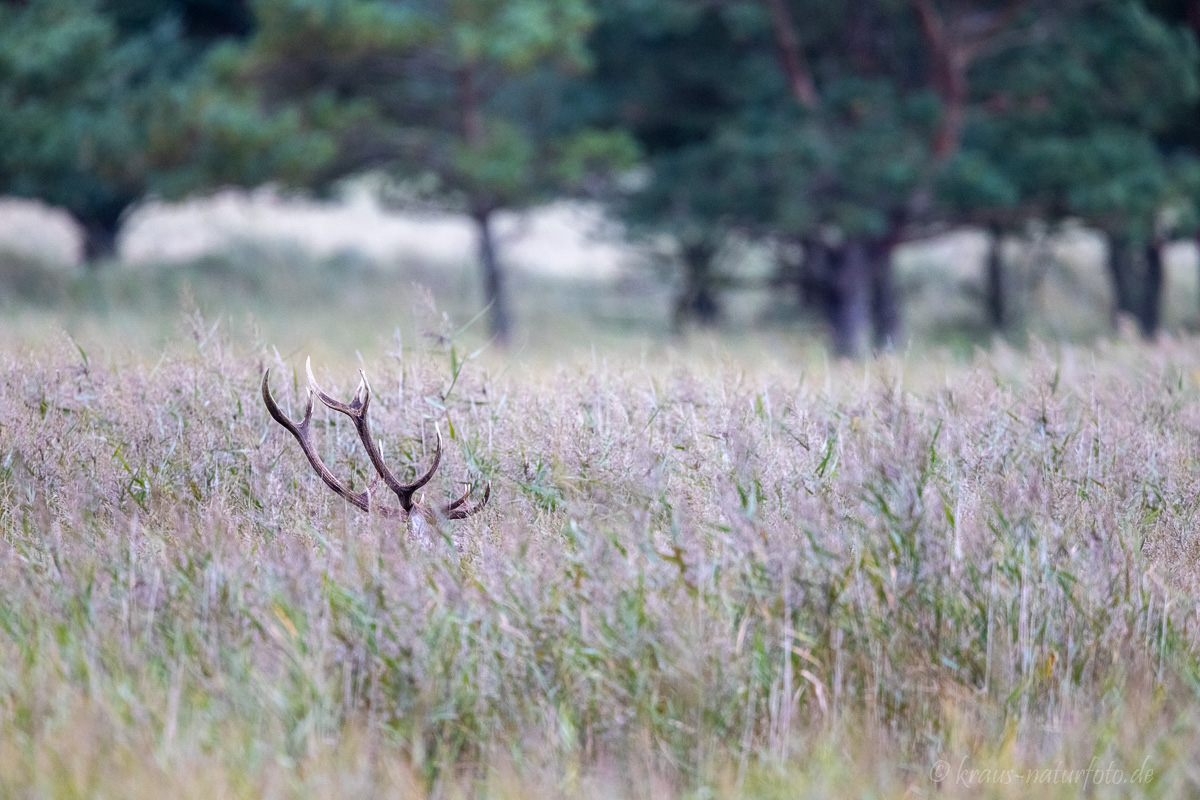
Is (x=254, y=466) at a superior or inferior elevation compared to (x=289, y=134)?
inferior

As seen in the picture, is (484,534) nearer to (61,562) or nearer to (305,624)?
(305,624)

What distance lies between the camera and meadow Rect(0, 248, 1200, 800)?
7.16ft

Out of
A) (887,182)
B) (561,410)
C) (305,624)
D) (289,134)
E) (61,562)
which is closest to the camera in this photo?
(305,624)

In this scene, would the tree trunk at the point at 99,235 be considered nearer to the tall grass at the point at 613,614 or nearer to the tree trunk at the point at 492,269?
the tree trunk at the point at 492,269

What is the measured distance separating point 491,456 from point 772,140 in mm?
9083

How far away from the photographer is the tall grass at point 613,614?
2.18 metres

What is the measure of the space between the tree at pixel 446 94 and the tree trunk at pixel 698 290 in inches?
82.5

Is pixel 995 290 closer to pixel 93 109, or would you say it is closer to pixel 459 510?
pixel 93 109

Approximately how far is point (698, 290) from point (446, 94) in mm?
4767

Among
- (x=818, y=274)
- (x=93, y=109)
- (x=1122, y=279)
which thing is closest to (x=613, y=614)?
(x=93, y=109)

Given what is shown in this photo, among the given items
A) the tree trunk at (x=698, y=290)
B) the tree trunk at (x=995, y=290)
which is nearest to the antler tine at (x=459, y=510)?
the tree trunk at (x=698, y=290)

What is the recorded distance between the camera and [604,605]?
2582 millimetres

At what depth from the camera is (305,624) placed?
8.27ft

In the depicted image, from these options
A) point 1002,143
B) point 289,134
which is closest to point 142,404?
point 289,134
